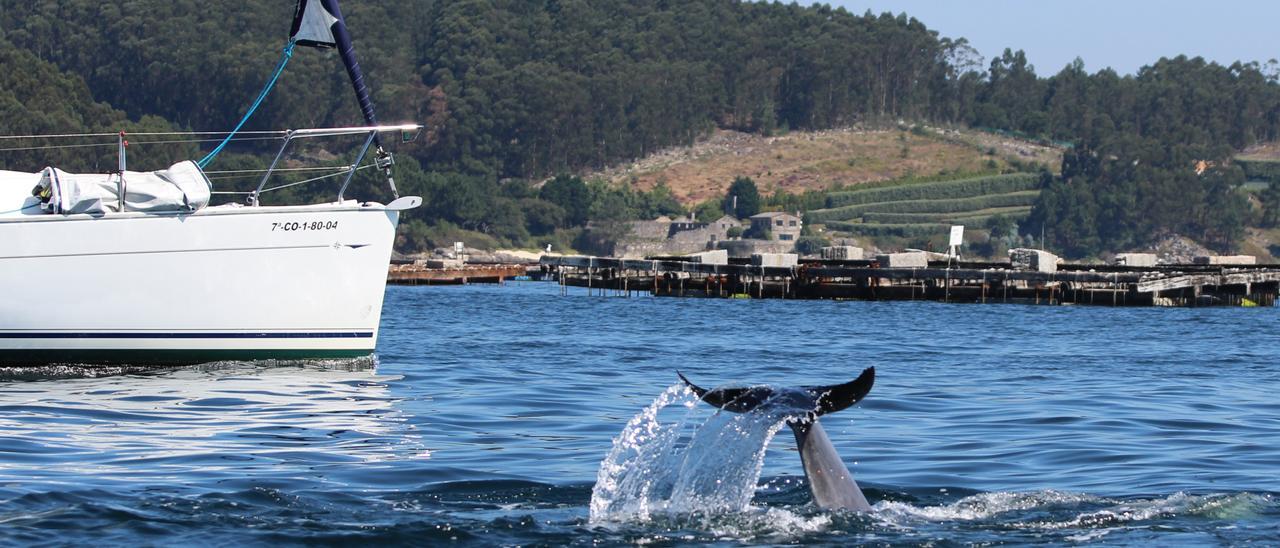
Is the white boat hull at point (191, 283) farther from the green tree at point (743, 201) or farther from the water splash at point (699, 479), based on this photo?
the green tree at point (743, 201)

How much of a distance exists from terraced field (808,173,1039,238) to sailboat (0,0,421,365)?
153m

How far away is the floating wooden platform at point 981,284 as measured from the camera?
6116cm

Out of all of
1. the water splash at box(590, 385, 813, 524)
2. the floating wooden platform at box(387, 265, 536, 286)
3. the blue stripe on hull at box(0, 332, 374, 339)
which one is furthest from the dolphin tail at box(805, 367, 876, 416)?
the floating wooden platform at box(387, 265, 536, 286)

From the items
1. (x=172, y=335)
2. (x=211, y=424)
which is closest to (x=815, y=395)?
(x=211, y=424)

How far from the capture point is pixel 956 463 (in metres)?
16.7

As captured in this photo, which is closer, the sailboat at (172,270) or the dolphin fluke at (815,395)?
the dolphin fluke at (815,395)

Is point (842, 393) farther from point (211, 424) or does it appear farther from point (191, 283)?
point (191, 283)

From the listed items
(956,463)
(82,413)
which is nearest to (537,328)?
(82,413)

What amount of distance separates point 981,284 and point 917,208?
4940 inches

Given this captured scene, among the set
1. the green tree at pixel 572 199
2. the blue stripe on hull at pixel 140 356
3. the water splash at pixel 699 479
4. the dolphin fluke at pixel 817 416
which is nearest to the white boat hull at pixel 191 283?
the blue stripe on hull at pixel 140 356

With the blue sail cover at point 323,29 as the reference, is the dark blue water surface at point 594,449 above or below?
below

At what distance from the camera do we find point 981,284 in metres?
65.4

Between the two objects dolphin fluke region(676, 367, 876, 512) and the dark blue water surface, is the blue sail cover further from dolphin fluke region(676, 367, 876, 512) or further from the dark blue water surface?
dolphin fluke region(676, 367, 876, 512)

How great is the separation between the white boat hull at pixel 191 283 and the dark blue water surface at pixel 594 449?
0.45 metres
